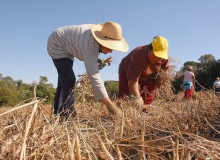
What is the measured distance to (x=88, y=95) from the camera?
277cm

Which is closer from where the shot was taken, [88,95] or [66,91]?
[66,91]

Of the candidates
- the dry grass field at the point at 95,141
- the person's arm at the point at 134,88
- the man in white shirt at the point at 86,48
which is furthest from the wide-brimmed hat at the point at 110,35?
the dry grass field at the point at 95,141

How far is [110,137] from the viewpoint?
1.02 metres

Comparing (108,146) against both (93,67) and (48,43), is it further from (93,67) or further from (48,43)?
(48,43)

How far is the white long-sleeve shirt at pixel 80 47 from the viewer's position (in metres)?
1.94

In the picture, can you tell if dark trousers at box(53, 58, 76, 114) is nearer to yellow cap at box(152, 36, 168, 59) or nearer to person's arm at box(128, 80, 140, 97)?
person's arm at box(128, 80, 140, 97)

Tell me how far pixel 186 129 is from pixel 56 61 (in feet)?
5.17

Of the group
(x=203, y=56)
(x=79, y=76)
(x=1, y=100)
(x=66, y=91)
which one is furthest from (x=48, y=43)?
(x=203, y=56)

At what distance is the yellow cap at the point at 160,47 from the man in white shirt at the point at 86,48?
0.36m

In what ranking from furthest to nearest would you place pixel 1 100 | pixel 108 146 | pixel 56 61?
pixel 1 100, pixel 56 61, pixel 108 146

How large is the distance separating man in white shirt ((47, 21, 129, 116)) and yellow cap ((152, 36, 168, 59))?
360 mm

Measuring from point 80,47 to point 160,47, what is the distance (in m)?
0.89

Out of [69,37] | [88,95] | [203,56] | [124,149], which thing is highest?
[203,56]

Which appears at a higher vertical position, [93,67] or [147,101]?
[93,67]
